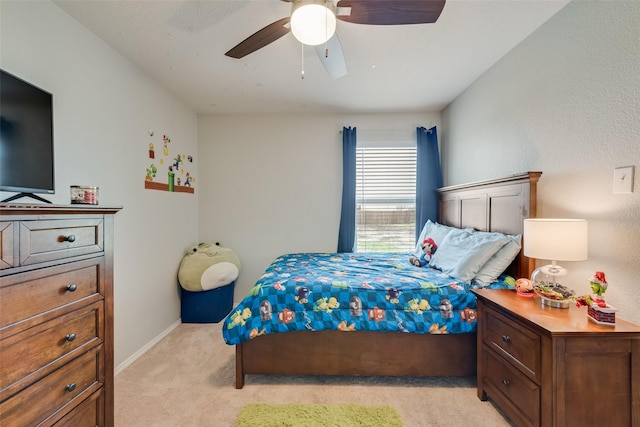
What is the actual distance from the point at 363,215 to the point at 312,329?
1.94 metres

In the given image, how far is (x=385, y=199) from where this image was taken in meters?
3.51

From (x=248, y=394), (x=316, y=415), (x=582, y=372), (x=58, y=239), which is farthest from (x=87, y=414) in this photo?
(x=582, y=372)

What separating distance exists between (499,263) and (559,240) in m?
0.52

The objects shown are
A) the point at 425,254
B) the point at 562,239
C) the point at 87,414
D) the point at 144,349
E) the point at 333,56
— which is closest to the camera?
the point at 87,414

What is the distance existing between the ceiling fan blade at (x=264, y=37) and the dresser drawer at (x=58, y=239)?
4.06 feet

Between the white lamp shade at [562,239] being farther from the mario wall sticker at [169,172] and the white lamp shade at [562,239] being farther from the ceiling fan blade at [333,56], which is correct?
the mario wall sticker at [169,172]

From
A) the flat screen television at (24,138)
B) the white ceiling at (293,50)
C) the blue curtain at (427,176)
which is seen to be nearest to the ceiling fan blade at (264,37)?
the white ceiling at (293,50)

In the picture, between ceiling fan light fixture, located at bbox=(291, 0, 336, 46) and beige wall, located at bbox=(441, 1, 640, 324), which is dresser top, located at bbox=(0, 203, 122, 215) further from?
beige wall, located at bbox=(441, 1, 640, 324)

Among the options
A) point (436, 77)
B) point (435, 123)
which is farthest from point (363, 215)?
point (436, 77)

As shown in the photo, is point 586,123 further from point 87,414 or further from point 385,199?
point 87,414

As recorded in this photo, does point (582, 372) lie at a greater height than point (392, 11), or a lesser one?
lesser

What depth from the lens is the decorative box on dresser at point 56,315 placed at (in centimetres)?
88

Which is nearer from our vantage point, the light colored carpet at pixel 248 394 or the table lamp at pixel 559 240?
the table lamp at pixel 559 240

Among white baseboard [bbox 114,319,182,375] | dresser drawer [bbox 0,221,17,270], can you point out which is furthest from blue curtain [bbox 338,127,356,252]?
dresser drawer [bbox 0,221,17,270]
